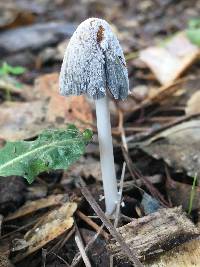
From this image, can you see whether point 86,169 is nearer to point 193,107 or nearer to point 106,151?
point 106,151

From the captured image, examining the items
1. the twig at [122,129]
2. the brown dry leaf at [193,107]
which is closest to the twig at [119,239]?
the twig at [122,129]

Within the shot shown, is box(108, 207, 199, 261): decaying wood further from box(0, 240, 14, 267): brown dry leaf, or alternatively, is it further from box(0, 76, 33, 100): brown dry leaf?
box(0, 76, 33, 100): brown dry leaf

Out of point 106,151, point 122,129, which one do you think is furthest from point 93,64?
point 122,129

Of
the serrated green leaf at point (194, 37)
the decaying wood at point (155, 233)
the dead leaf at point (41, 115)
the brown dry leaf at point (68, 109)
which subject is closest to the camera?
the decaying wood at point (155, 233)

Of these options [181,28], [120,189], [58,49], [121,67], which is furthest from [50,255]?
[181,28]

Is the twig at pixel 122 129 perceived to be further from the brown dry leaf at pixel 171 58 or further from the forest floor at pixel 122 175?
the brown dry leaf at pixel 171 58

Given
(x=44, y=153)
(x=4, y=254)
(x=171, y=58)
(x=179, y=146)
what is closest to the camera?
(x=4, y=254)
